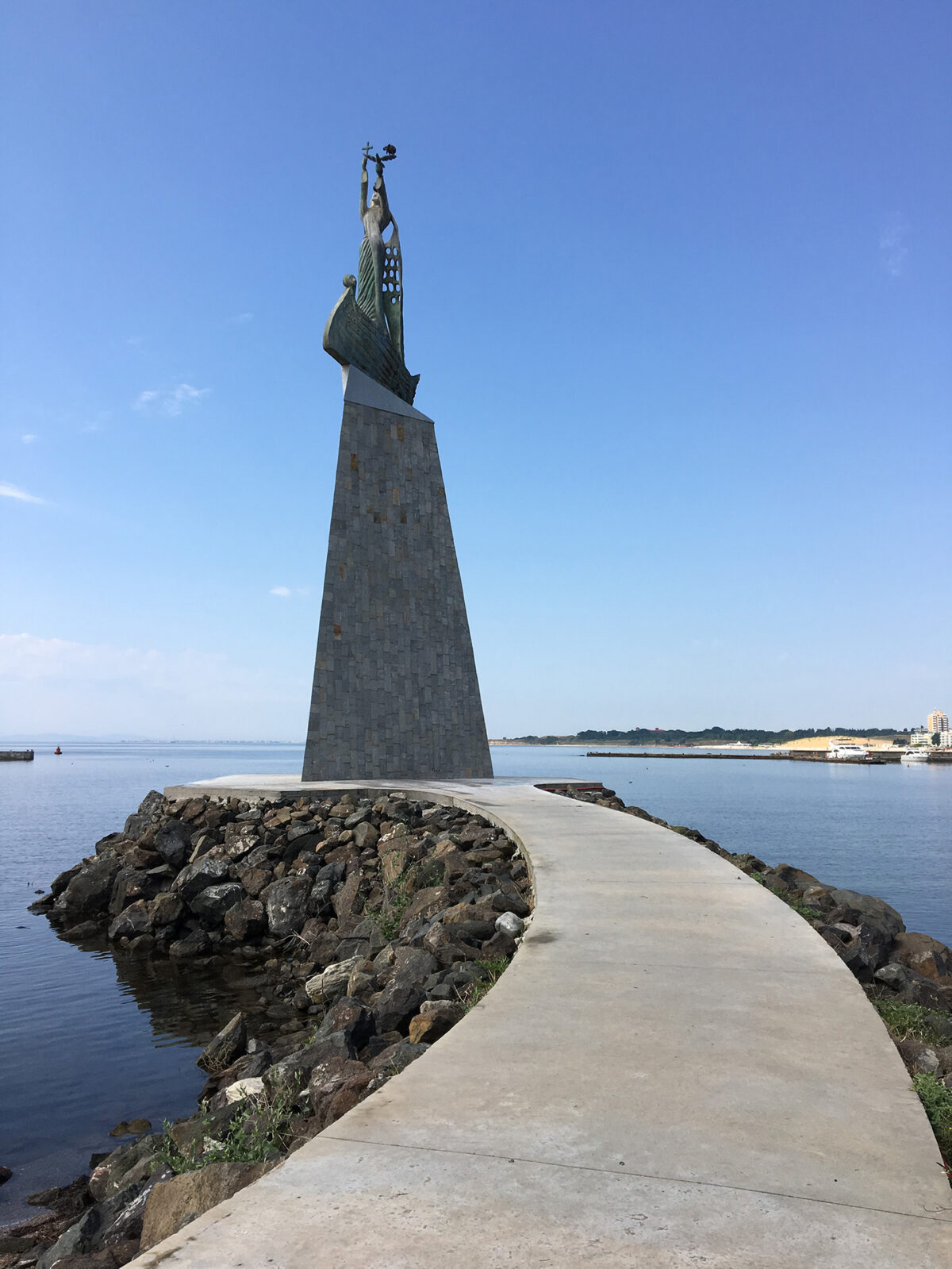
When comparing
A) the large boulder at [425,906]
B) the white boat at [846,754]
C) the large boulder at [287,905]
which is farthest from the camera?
the white boat at [846,754]

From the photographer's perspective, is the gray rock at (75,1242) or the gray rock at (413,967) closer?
the gray rock at (75,1242)

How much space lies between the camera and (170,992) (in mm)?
11422

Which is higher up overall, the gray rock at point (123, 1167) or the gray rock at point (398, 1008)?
the gray rock at point (398, 1008)

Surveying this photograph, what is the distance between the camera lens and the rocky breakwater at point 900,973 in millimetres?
4168

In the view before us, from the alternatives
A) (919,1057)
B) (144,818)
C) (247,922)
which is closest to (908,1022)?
(919,1057)

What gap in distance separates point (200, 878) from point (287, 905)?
228cm

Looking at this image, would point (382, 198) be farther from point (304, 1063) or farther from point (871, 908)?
point (304, 1063)

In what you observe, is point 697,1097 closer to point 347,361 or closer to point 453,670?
point 453,670

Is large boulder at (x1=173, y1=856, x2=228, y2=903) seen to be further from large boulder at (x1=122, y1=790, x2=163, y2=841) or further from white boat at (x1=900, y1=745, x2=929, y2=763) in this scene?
white boat at (x1=900, y1=745, x2=929, y2=763)

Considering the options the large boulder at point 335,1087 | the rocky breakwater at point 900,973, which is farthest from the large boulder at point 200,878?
the large boulder at point 335,1087

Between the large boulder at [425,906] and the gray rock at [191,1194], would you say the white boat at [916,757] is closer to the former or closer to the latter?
the large boulder at [425,906]

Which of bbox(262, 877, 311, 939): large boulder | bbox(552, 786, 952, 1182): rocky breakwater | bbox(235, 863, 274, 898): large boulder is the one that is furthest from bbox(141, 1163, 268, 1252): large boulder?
bbox(235, 863, 274, 898): large boulder

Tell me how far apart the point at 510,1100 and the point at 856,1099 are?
1.46 meters

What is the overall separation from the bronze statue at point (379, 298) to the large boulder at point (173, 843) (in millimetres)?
12674
